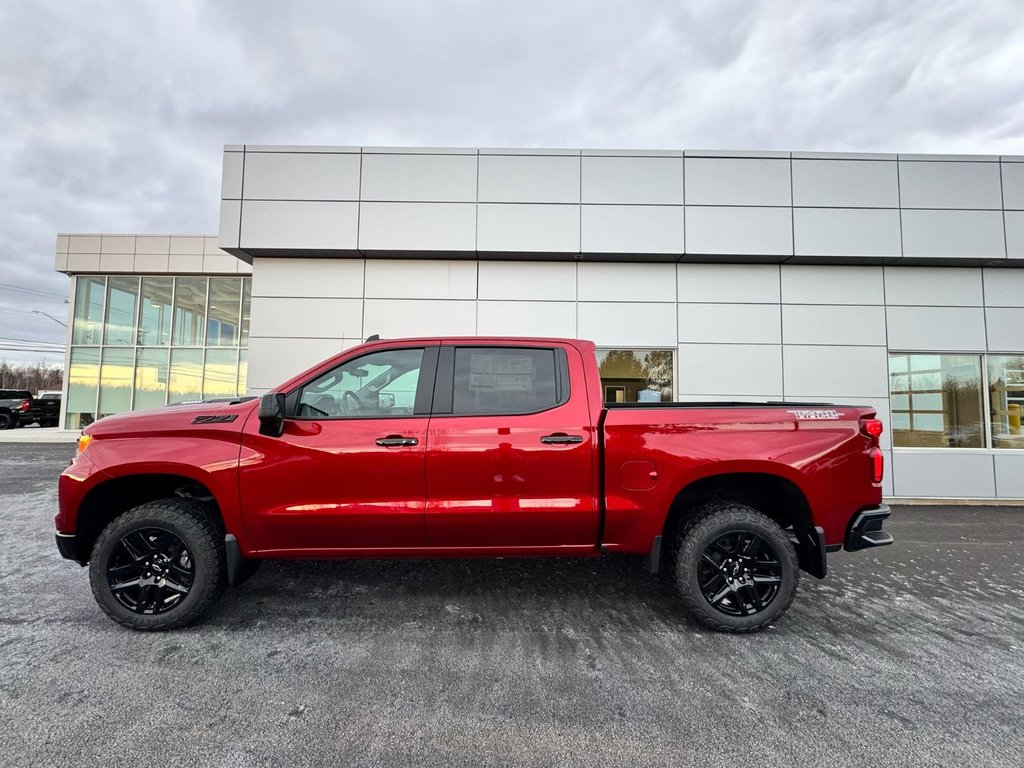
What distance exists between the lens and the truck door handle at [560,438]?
303 cm

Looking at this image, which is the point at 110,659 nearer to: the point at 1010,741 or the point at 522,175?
the point at 1010,741

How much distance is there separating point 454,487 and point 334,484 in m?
0.78

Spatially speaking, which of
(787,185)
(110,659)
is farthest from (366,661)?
A: (787,185)

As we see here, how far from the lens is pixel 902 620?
10.8 ft

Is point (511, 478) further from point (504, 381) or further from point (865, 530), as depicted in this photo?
point (865, 530)

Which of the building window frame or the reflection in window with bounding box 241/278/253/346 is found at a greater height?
the reflection in window with bounding box 241/278/253/346

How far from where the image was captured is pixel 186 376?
18078 millimetres

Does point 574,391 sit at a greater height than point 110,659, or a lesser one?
greater

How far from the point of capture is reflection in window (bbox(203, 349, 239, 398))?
17891 mm

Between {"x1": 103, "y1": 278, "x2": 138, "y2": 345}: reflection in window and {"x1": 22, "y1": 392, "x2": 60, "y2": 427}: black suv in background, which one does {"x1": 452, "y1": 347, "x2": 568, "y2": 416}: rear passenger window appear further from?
{"x1": 22, "y1": 392, "x2": 60, "y2": 427}: black suv in background

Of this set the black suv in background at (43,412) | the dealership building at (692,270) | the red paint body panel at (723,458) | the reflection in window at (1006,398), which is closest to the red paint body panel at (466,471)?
the red paint body panel at (723,458)

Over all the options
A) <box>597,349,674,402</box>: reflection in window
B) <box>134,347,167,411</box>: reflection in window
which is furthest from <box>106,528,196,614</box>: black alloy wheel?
<box>134,347,167,411</box>: reflection in window

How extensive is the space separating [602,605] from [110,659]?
315cm

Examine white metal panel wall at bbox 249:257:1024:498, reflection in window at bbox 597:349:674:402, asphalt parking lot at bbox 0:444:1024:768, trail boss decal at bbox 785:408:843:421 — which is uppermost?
white metal panel wall at bbox 249:257:1024:498
